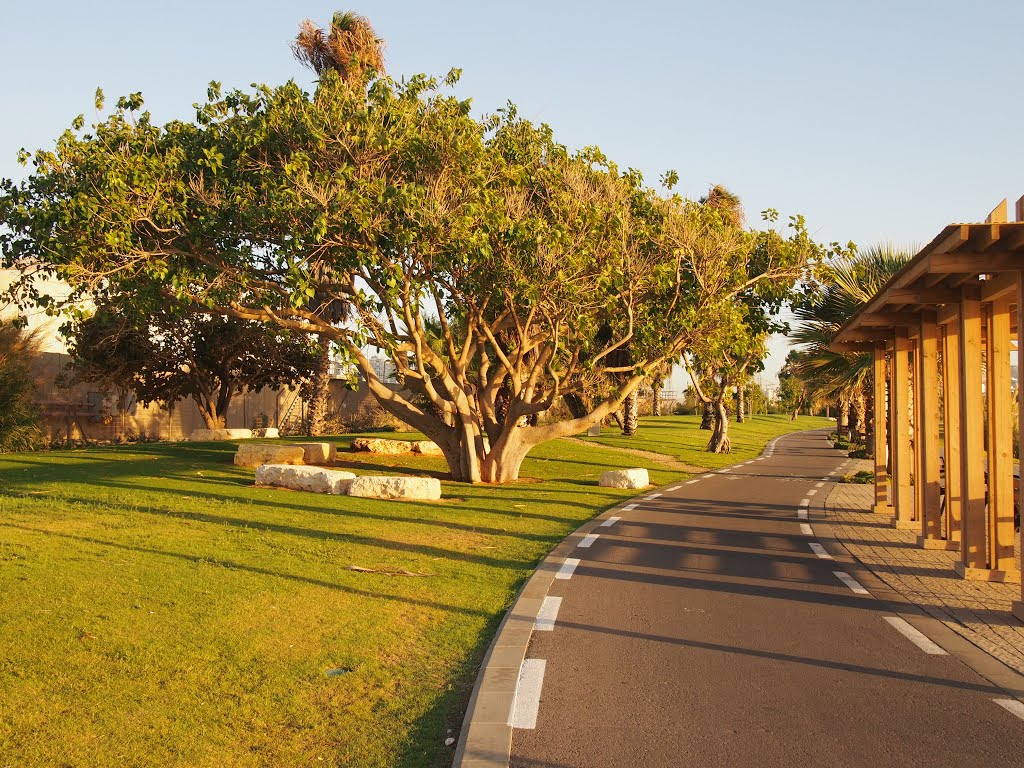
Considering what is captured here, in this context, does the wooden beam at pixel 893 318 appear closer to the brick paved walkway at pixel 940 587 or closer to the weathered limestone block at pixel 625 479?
the brick paved walkway at pixel 940 587

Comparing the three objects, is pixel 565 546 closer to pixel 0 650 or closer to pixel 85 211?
pixel 0 650

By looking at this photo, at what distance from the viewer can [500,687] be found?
582 centimetres

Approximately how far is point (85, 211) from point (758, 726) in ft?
45.4

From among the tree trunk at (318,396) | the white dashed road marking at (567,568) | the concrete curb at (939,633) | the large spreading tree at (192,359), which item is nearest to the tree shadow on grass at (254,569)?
the white dashed road marking at (567,568)

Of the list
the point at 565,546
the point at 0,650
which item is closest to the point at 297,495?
the point at 565,546

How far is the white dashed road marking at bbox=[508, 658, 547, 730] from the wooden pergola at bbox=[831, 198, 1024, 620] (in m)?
4.60

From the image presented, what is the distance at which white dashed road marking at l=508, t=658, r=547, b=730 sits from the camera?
5316 mm

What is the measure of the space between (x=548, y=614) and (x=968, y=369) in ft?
18.1

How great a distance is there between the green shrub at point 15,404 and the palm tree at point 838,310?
70.1ft

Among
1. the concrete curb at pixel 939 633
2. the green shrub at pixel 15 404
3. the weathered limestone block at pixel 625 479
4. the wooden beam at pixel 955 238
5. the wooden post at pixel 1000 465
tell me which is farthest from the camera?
the green shrub at pixel 15 404

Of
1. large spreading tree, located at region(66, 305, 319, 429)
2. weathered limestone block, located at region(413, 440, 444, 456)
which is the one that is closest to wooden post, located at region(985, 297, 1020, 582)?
weathered limestone block, located at region(413, 440, 444, 456)

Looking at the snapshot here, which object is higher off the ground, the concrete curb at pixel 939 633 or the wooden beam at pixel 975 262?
the wooden beam at pixel 975 262

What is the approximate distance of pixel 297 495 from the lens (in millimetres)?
17375

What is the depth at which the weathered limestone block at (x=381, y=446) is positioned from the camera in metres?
27.3
